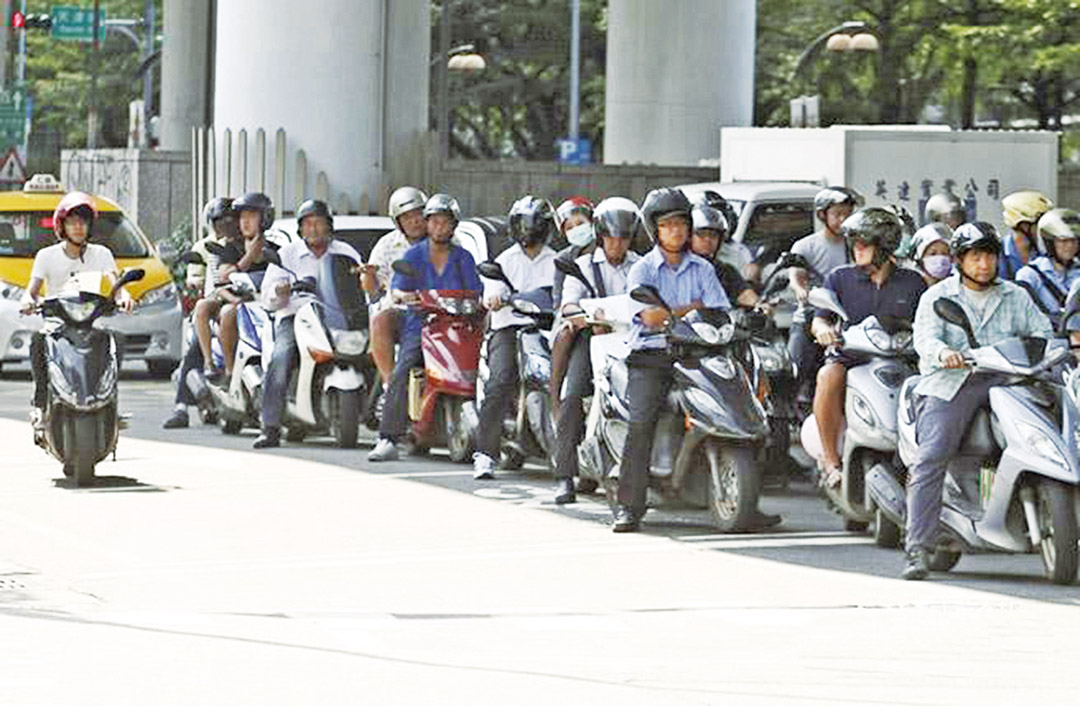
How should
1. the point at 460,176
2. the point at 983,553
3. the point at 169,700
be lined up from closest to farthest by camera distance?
the point at 169,700 → the point at 983,553 → the point at 460,176

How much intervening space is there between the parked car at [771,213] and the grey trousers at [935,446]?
9.30m

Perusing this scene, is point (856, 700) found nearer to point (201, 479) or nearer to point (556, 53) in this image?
point (201, 479)

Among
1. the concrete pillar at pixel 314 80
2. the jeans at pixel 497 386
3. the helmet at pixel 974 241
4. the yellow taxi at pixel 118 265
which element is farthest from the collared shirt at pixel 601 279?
the concrete pillar at pixel 314 80

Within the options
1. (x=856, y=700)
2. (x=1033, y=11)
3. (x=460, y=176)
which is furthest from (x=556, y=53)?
(x=856, y=700)

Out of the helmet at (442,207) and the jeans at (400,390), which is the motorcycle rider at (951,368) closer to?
the helmet at (442,207)

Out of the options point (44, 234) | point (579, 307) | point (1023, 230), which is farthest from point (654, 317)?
point (44, 234)

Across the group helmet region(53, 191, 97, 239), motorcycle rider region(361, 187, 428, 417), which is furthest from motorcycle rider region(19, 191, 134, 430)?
motorcycle rider region(361, 187, 428, 417)

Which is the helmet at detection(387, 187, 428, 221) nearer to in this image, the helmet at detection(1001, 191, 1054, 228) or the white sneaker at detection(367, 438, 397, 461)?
the white sneaker at detection(367, 438, 397, 461)

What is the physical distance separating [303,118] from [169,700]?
2457cm

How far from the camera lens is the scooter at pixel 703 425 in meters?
16.5

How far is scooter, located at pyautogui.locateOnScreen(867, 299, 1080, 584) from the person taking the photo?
14.2m

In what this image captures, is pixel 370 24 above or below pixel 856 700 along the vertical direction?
above

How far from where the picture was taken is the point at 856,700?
35.3ft

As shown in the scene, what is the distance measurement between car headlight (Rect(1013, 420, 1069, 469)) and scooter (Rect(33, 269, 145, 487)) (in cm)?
637
